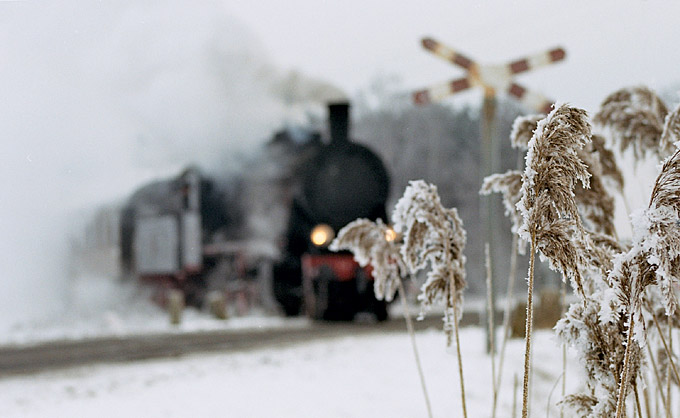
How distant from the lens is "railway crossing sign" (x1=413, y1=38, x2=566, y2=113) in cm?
603

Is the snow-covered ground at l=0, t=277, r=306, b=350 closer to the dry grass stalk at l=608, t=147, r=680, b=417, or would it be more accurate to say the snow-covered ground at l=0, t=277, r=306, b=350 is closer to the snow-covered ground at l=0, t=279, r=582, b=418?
the snow-covered ground at l=0, t=279, r=582, b=418

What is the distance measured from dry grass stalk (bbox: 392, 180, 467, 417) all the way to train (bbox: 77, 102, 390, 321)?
31.7ft

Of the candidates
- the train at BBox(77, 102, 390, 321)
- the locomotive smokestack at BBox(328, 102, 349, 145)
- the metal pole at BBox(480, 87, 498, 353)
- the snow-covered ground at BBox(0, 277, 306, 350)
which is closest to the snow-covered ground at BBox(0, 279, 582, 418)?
the metal pole at BBox(480, 87, 498, 353)

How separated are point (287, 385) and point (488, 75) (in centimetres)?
330

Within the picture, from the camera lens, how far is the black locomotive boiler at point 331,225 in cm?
1185

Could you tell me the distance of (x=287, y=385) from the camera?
164 inches

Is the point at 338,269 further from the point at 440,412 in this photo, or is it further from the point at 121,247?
the point at 440,412

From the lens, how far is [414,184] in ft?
6.38

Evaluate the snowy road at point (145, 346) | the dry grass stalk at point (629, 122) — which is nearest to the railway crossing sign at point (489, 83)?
the snowy road at point (145, 346)

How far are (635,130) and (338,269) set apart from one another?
9.70 metres

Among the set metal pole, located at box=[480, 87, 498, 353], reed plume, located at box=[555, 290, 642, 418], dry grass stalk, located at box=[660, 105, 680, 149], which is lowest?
reed plume, located at box=[555, 290, 642, 418]

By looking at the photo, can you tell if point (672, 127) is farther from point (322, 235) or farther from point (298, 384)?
point (322, 235)

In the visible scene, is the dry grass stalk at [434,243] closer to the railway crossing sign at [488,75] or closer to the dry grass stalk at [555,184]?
the dry grass stalk at [555,184]

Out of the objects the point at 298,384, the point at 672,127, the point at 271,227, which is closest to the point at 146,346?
the point at 298,384
